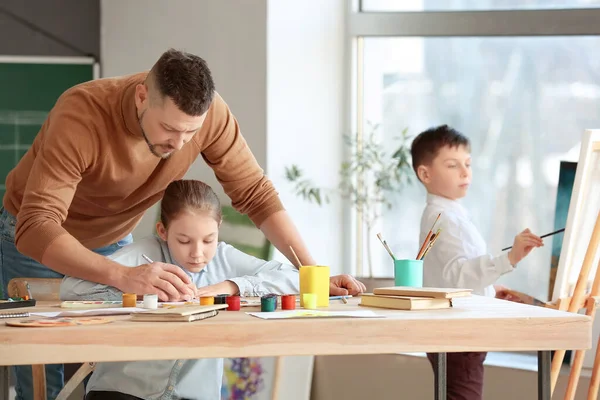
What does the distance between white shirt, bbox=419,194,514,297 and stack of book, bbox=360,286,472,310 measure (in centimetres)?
74

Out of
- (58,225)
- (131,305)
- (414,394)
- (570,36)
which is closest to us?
(131,305)

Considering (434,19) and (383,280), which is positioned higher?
(434,19)

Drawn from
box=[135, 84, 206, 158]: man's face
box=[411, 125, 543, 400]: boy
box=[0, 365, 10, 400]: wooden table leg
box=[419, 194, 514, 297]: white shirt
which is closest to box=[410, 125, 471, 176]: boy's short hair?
box=[411, 125, 543, 400]: boy

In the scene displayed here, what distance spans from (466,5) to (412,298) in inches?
110

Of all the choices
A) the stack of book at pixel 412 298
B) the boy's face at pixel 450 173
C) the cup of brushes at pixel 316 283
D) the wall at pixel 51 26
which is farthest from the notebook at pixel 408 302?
the wall at pixel 51 26

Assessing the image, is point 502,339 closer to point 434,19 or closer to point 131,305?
point 131,305

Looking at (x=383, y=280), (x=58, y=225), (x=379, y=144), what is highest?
(x=379, y=144)

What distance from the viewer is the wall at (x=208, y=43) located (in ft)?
13.0

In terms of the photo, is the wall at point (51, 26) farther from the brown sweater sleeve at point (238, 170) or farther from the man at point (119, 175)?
the brown sweater sleeve at point (238, 170)

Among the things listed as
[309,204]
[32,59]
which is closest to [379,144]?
[309,204]

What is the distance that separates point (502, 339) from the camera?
1.59 metres

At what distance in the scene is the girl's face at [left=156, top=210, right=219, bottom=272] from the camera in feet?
6.98

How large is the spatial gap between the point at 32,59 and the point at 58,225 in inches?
98.4

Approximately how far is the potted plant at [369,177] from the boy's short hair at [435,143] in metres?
1.05
